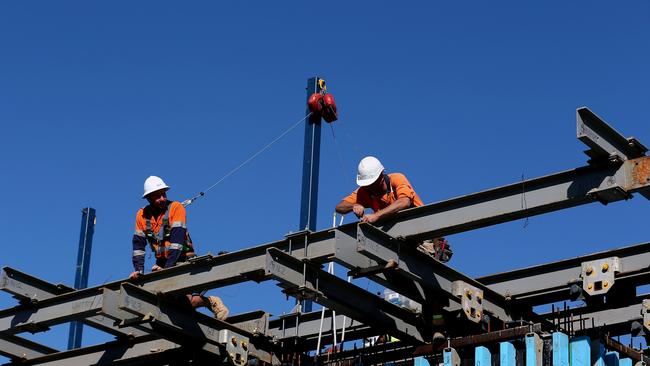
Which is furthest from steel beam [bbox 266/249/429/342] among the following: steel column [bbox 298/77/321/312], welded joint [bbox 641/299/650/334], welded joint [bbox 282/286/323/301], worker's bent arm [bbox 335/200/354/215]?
steel column [bbox 298/77/321/312]

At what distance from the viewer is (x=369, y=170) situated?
1930cm

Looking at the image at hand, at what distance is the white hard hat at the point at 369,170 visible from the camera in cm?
1925

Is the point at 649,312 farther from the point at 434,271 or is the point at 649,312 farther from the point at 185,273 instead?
the point at 185,273

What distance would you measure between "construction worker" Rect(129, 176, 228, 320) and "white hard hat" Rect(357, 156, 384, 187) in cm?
284

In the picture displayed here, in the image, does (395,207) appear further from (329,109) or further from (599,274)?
(329,109)

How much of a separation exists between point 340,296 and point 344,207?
193 cm

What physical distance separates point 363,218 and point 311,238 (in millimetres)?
712

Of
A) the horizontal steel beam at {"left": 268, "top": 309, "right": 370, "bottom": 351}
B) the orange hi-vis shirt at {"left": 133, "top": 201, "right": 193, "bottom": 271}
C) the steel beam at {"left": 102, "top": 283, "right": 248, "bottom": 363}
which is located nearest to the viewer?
the steel beam at {"left": 102, "top": 283, "right": 248, "bottom": 363}

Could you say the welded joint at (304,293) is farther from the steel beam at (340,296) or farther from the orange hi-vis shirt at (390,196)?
the orange hi-vis shirt at (390,196)

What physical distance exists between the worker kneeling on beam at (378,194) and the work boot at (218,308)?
232cm

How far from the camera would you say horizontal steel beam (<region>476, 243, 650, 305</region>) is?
57.5 ft

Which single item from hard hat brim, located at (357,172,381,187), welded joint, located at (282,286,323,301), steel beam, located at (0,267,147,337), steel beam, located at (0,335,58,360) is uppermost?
hard hat brim, located at (357,172,381,187)

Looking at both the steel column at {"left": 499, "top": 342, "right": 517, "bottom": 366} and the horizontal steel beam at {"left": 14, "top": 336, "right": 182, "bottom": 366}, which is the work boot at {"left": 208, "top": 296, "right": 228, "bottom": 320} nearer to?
the horizontal steel beam at {"left": 14, "top": 336, "right": 182, "bottom": 366}

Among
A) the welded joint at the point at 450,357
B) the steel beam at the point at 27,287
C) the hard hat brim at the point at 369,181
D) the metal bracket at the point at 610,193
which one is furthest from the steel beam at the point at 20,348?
the metal bracket at the point at 610,193
